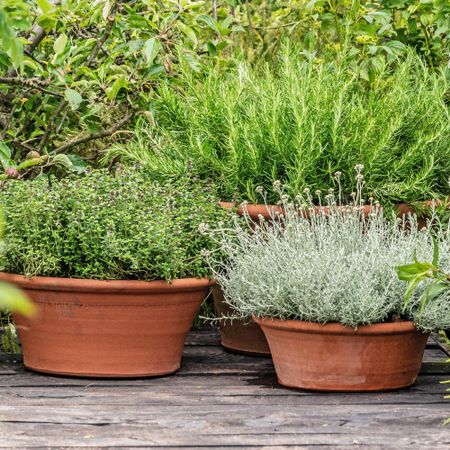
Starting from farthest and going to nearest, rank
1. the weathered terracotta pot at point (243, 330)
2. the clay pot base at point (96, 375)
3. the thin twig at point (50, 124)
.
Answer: the thin twig at point (50, 124) < the weathered terracotta pot at point (243, 330) < the clay pot base at point (96, 375)

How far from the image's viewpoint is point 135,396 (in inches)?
121

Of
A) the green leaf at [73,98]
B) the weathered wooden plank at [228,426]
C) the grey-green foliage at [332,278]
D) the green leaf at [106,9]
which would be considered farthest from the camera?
the green leaf at [106,9]

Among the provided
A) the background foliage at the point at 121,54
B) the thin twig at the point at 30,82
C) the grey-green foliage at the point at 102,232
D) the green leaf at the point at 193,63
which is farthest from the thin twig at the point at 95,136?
the grey-green foliage at the point at 102,232

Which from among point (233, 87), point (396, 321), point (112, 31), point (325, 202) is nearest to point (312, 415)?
point (396, 321)

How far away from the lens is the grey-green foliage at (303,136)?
3.61 meters

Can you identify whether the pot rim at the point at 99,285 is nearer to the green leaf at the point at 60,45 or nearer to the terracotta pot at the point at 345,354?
the terracotta pot at the point at 345,354

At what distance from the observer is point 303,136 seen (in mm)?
3535

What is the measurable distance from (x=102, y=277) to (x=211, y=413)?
0.68m

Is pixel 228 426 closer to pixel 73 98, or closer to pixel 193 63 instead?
pixel 73 98

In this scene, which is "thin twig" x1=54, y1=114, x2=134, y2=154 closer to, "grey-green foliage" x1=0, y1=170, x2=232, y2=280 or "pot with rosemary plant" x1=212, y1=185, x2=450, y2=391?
"grey-green foliage" x1=0, y1=170, x2=232, y2=280

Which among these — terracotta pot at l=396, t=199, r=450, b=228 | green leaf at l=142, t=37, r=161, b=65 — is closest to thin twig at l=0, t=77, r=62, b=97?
green leaf at l=142, t=37, r=161, b=65

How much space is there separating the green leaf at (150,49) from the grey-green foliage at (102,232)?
2.25ft

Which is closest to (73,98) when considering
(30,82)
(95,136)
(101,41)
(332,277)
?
(30,82)

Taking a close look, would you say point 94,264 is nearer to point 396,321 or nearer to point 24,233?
point 24,233
